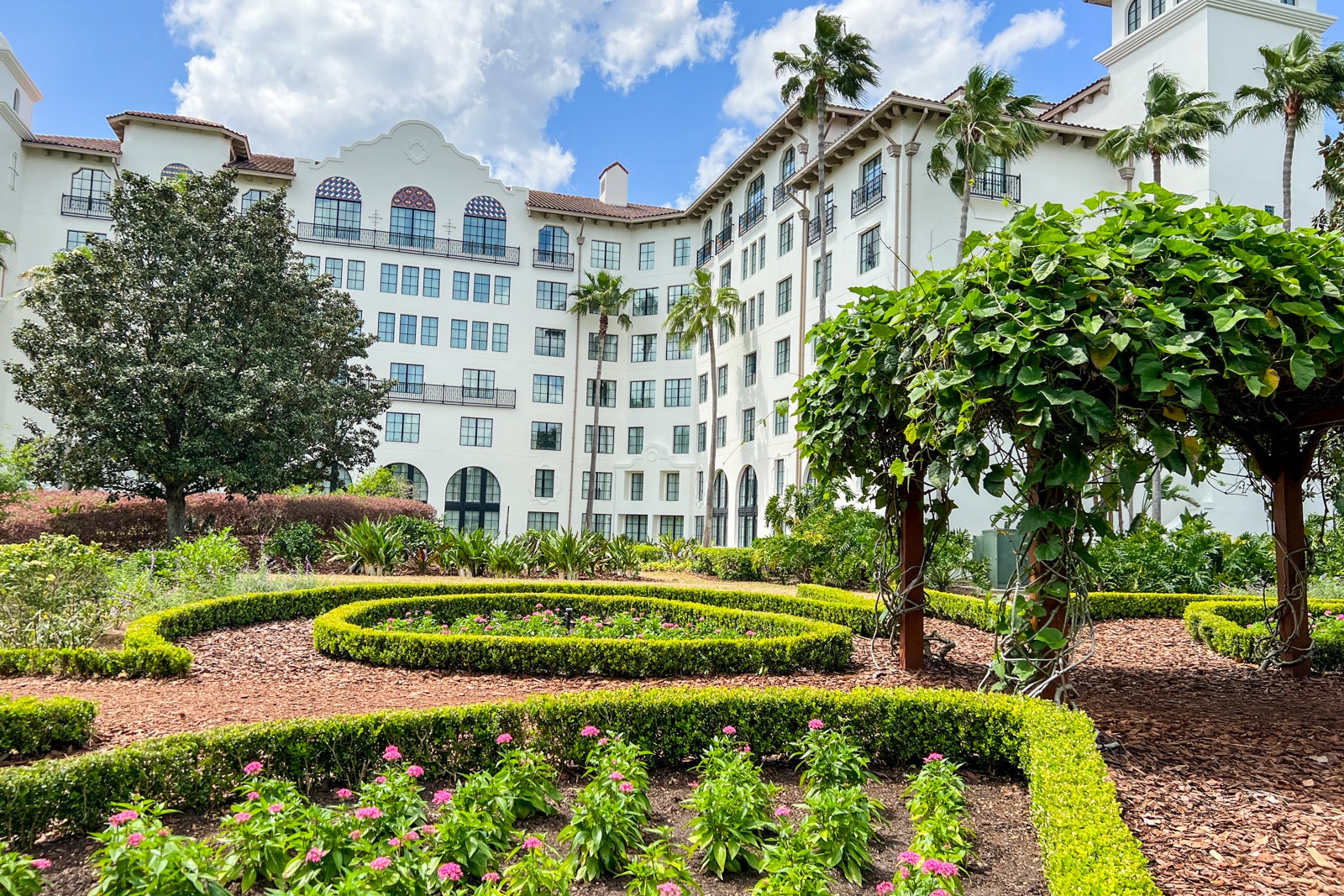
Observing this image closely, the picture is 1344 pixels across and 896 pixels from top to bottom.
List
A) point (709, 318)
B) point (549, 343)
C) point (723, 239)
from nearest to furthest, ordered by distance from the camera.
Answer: point (709, 318) → point (723, 239) → point (549, 343)

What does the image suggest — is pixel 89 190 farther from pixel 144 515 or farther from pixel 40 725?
pixel 40 725

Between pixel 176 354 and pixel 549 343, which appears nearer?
pixel 176 354

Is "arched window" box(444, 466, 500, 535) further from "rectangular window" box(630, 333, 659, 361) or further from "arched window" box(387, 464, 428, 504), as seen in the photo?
"rectangular window" box(630, 333, 659, 361)

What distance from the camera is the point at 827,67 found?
2475 centimetres

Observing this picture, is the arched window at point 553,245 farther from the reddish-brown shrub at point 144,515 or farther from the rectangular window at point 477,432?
the reddish-brown shrub at point 144,515

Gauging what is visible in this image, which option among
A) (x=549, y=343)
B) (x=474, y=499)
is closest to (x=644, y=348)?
(x=549, y=343)

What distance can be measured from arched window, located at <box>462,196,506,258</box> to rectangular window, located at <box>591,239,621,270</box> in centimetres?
410

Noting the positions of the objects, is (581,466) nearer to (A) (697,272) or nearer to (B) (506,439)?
(B) (506,439)

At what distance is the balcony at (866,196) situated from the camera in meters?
23.9

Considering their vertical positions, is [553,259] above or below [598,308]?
above

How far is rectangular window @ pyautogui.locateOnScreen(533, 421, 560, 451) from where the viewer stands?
121 feet

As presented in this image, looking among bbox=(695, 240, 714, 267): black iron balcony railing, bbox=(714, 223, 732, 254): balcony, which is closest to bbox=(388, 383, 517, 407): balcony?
bbox=(695, 240, 714, 267): black iron balcony railing

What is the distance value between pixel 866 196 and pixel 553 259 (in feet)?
56.3

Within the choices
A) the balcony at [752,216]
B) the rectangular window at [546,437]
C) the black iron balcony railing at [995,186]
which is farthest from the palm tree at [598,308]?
the black iron balcony railing at [995,186]
